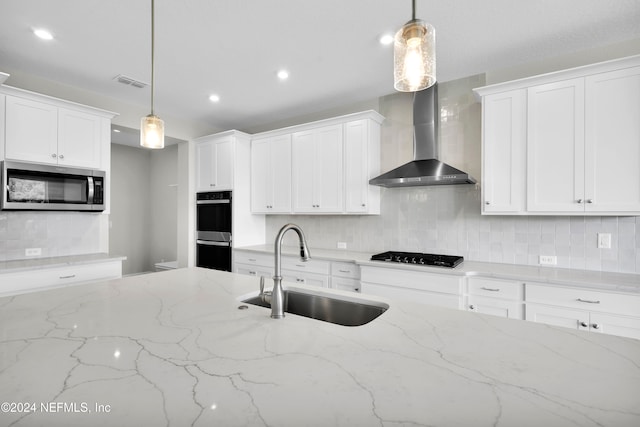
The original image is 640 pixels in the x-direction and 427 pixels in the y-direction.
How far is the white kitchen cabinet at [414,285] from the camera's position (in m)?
2.47

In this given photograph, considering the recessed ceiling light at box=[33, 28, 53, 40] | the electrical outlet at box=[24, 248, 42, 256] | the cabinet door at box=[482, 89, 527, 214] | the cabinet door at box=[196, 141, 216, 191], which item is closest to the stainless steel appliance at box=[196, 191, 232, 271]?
the cabinet door at box=[196, 141, 216, 191]

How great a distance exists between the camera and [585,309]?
6.68 feet

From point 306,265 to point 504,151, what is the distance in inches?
85.1

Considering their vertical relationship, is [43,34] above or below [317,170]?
above

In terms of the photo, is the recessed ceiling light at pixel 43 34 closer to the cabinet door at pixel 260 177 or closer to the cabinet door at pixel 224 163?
the cabinet door at pixel 224 163

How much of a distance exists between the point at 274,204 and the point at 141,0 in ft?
8.10

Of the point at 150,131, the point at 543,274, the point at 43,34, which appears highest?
the point at 43,34

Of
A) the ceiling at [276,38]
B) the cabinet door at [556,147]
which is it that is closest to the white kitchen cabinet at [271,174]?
the ceiling at [276,38]

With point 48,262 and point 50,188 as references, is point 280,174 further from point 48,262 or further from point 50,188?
point 48,262

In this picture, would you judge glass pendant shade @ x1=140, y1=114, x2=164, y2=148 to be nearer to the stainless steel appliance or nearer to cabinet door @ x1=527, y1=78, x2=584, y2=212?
the stainless steel appliance

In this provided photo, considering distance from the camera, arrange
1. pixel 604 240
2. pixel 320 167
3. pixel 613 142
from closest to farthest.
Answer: pixel 613 142
pixel 604 240
pixel 320 167

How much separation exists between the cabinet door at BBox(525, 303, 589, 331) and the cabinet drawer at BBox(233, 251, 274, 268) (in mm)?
2499

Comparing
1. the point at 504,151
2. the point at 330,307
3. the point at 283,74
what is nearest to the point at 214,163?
the point at 283,74

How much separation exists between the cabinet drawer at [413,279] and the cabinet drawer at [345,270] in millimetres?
132
